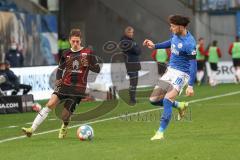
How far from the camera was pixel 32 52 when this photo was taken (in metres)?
38.2

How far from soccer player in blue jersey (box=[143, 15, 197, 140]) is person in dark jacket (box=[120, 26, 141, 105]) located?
909 cm

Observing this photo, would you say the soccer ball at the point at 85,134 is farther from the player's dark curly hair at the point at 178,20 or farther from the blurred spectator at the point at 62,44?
the blurred spectator at the point at 62,44

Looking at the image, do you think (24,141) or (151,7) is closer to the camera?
(24,141)

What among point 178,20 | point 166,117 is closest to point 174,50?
point 178,20

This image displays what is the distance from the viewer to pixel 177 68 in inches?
552

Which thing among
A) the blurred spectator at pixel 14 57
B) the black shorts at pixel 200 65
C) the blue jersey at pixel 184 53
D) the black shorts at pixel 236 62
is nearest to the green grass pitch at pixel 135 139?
the blue jersey at pixel 184 53

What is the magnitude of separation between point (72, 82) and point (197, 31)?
93.4 feet

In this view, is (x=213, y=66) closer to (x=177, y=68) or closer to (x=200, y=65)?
(x=200, y=65)

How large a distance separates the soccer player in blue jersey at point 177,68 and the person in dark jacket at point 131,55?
29.8 feet

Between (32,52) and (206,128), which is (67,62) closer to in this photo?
(206,128)

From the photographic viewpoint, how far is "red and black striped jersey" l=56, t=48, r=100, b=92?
1470 cm

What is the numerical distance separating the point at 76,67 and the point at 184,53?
2.12m

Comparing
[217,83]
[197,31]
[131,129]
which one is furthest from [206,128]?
[197,31]

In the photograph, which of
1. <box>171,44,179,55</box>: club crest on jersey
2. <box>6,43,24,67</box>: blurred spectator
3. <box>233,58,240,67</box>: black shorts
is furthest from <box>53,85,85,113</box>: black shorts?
<box>233,58,240,67</box>: black shorts
